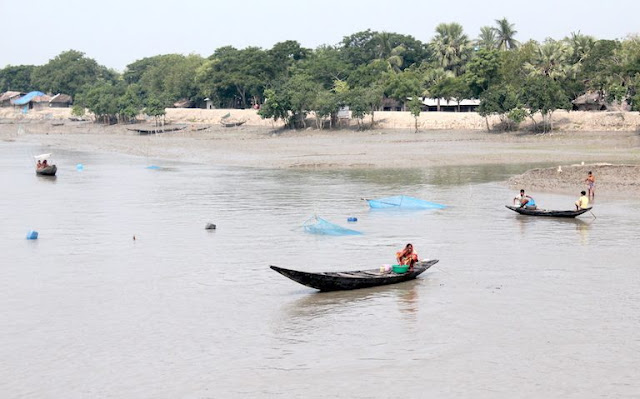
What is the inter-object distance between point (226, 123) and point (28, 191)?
61.0m

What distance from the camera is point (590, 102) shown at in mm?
85938

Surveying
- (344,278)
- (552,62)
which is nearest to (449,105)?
(552,62)

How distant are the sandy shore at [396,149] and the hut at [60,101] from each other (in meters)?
55.0

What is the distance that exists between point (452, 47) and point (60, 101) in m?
89.8

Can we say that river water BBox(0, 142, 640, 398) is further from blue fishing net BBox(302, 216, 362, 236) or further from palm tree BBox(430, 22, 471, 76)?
palm tree BBox(430, 22, 471, 76)

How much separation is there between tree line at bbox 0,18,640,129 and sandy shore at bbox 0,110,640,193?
3147 mm

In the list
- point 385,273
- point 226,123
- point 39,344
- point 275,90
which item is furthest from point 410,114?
point 39,344

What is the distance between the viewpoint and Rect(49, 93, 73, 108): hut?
162938 mm

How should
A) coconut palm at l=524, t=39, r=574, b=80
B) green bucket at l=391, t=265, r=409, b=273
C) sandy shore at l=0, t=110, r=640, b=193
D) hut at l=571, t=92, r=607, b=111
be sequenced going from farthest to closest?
hut at l=571, t=92, r=607, b=111, coconut palm at l=524, t=39, r=574, b=80, sandy shore at l=0, t=110, r=640, b=193, green bucket at l=391, t=265, r=409, b=273

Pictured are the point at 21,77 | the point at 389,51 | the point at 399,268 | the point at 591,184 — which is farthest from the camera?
the point at 21,77

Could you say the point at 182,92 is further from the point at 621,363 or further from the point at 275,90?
the point at 621,363

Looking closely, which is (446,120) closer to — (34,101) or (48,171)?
(48,171)

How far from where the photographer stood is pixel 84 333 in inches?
787

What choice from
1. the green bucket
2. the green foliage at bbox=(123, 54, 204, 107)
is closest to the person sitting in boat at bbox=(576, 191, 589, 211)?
the green bucket
